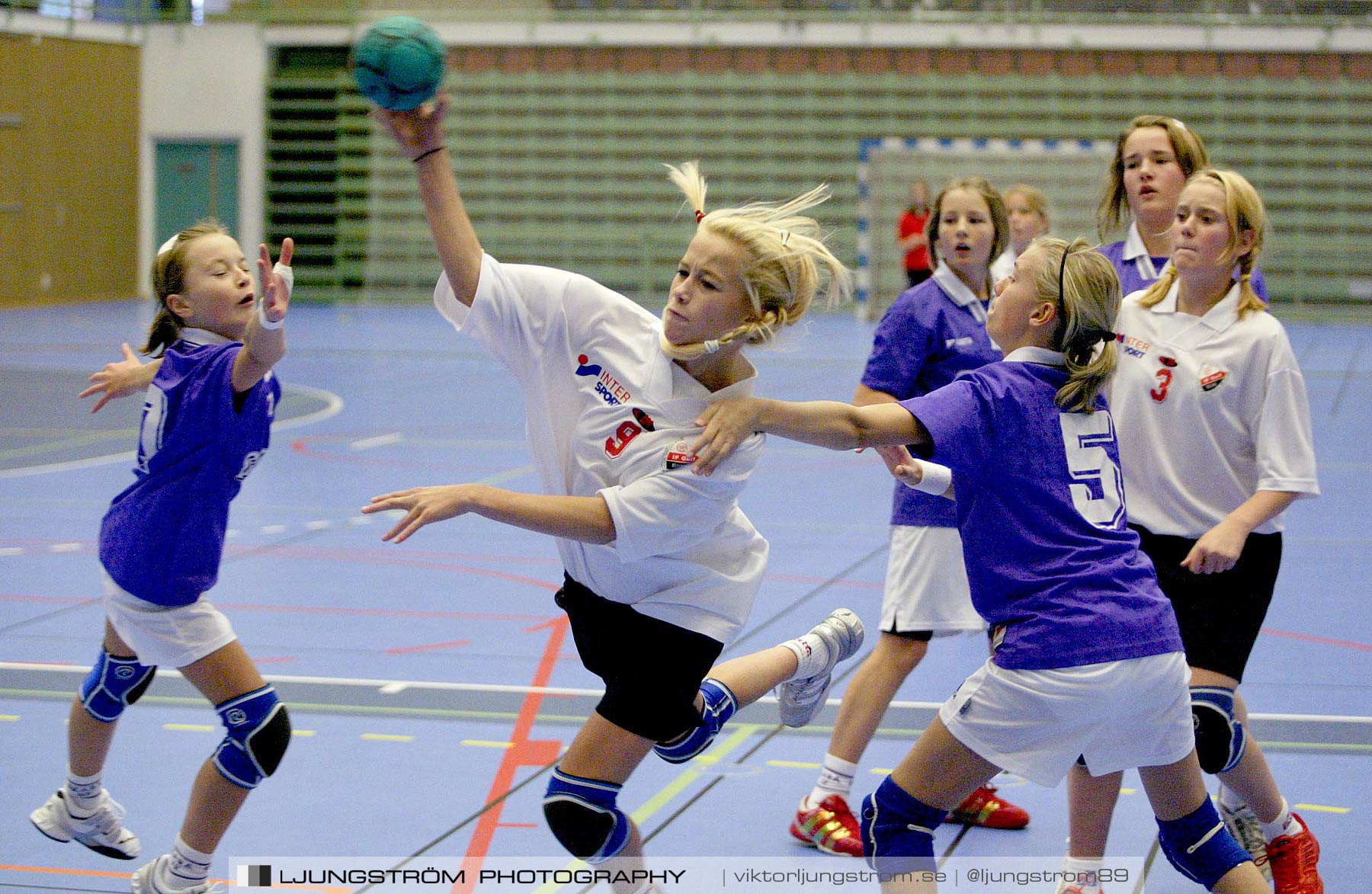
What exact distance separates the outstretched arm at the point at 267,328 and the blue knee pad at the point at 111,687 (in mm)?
693

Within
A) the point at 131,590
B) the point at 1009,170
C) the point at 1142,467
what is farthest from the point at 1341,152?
the point at 131,590

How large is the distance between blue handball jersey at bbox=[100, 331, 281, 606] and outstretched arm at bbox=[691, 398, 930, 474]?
0.97 meters

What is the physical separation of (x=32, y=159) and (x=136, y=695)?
1806 centimetres

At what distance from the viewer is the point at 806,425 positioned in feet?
7.78

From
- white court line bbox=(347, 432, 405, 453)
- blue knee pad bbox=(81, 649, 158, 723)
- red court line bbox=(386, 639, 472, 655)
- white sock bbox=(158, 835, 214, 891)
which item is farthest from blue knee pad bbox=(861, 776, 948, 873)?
white court line bbox=(347, 432, 405, 453)

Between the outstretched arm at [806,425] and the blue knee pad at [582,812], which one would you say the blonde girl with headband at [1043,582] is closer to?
the outstretched arm at [806,425]

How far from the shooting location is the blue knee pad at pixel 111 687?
3021 mm

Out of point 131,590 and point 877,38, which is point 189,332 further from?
point 877,38

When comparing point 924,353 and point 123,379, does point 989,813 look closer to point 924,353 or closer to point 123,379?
point 924,353

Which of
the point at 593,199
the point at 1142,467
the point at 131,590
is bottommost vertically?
the point at 593,199

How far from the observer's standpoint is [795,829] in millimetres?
3314

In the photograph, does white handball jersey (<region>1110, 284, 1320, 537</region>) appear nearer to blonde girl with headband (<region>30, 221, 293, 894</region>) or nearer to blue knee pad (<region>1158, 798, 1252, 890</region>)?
blue knee pad (<region>1158, 798, 1252, 890</region>)

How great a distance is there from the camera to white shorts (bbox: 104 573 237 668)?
2822mm

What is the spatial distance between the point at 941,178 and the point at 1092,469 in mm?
17174
